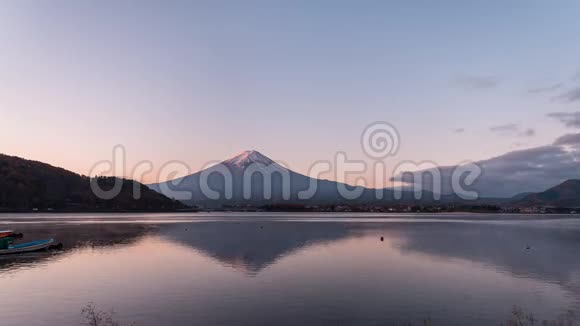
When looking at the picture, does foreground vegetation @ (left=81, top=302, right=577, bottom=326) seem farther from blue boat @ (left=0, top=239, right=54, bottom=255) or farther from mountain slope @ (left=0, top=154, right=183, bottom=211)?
mountain slope @ (left=0, top=154, right=183, bottom=211)

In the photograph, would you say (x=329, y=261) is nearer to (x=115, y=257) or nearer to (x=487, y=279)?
(x=487, y=279)

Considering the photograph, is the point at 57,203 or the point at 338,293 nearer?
the point at 338,293

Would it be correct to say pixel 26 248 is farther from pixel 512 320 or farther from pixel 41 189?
pixel 41 189

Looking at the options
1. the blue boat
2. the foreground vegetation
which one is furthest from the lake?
the blue boat

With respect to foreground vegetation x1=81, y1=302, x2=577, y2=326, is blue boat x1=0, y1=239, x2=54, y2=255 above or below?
above

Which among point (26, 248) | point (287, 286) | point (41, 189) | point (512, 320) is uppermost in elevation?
point (41, 189)

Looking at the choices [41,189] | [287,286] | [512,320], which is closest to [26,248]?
[287,286]

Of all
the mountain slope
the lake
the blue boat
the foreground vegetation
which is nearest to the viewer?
the foreground vegetation

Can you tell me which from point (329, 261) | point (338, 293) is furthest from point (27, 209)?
point (338, 293)

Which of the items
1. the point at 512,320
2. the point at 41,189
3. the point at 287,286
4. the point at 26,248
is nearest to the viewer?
the point at 512,320

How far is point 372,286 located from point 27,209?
169 meters

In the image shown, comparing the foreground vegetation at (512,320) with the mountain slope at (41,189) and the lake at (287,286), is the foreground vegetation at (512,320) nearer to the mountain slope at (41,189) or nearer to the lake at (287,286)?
the lake at (287,286)

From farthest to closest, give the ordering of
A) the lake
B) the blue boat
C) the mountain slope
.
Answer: the mountain slope
the blue boat
the lake

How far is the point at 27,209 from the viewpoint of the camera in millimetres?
163500
